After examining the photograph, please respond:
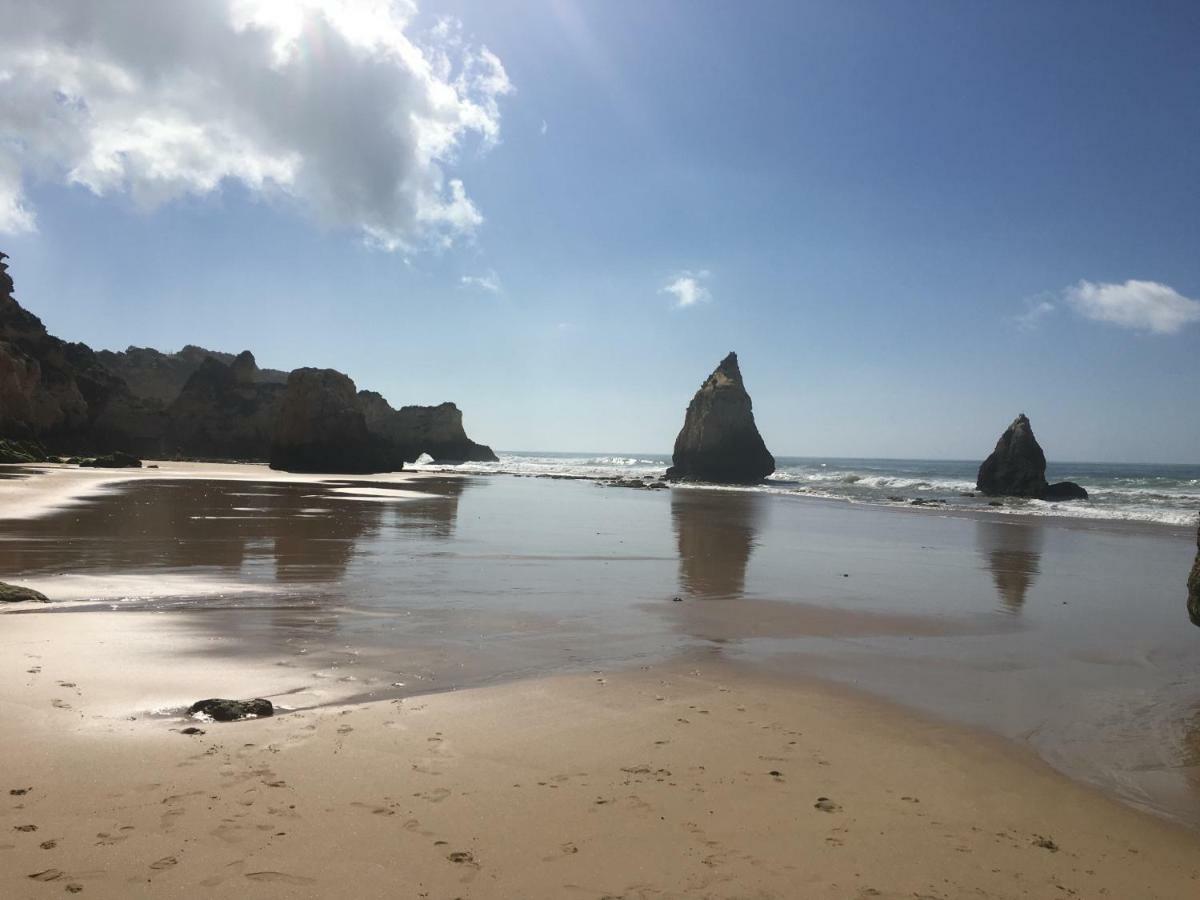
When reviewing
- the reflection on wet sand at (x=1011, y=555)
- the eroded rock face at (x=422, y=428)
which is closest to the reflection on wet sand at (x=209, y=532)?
the reflection on wet sand at (x=1011, y=555)

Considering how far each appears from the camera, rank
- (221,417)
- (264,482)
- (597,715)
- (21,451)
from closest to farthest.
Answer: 1. (597,715)
2. (264,482)
3. (21,451)
4. (221,417)

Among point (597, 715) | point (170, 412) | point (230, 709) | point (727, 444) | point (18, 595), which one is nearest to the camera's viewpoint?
point (230, 709)

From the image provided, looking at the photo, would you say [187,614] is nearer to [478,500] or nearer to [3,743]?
[3,743]

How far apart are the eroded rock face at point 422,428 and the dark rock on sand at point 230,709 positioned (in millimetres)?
93923

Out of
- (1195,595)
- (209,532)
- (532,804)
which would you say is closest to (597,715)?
(532,804)

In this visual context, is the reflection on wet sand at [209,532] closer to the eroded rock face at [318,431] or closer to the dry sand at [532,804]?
the dry sand at [532,804]

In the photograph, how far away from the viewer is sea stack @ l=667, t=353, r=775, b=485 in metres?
62.0

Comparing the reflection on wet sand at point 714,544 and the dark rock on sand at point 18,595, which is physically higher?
the dark rock on sand at point 18,595

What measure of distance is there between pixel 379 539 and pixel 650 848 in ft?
44.2

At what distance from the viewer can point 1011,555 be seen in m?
17.8

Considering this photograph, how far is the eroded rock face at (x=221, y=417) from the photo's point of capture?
71.9m

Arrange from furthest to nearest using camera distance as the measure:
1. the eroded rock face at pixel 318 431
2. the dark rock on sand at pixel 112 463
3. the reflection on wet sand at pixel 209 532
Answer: the eroded rock face at pixel 318 431, the dark rock on sand at pixel 112 463, the reflection on wet sand at pixel 209 532

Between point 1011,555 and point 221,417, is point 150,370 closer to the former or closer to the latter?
point 221,417

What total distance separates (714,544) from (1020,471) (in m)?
40.3
